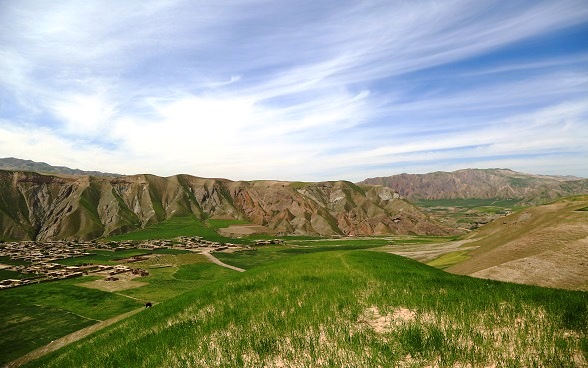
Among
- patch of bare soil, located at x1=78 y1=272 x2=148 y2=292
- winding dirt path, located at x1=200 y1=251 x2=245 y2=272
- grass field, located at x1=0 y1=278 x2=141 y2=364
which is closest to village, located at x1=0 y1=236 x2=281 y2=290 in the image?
patch of bare soil, located at x1=78 y1=272 x2=148 y2=292

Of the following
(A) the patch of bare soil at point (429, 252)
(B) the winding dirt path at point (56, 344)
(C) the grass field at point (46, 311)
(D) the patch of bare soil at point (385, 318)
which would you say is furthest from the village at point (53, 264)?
(D) the patch of bare soil at point (385, 318)

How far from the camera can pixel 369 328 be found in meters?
11.1

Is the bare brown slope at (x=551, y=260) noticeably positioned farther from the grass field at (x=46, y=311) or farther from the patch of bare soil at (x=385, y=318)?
the grass field at (x=46, y=311)

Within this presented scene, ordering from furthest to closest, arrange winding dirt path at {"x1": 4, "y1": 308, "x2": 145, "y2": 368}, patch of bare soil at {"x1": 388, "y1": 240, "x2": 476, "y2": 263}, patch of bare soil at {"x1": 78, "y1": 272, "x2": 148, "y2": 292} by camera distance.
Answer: patch of bare soil at {"x1": 388, "y1": 240, "x2": 476, "y2": 263} < patch of bare soil at {"x1": 78, "y1": 272, "x2": 148, "y2": 292} < winding dirt path at {"x1": 4, "y1": 308, "x2": 145, "y2": 368}

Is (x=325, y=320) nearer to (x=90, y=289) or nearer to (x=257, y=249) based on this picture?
(x=90, y=289)

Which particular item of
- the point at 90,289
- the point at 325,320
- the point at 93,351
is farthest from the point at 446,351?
the point at 90,289

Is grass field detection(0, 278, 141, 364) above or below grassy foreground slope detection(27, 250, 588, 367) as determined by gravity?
below

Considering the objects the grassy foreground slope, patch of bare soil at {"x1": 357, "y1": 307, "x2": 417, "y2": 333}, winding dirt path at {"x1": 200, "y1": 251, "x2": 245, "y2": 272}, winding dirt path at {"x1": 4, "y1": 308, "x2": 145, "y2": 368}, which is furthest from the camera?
winding dirt path at {"x1": 200, "y1": 251, "x2": 245, "y2": 272}

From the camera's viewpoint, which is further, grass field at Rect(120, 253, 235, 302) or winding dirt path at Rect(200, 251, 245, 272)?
winding dirt path at Rect(200, 251, 245, 272)

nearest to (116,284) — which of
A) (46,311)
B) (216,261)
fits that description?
(46,311)

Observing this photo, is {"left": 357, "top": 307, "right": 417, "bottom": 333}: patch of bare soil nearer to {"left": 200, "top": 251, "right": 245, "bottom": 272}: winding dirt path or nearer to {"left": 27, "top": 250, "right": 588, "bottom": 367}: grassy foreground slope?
{"left": 27, "top": 250, "right": 588, "bottom": 367}: grassy foreground slope

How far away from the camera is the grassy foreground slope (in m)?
8.67

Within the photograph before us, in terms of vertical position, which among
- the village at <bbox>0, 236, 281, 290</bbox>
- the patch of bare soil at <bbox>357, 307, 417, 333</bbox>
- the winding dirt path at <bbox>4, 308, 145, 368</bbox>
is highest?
the patch of bare soil at <bbox>357, 307, 417, 333</bbox>

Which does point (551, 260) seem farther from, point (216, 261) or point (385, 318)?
point (216, 261)
